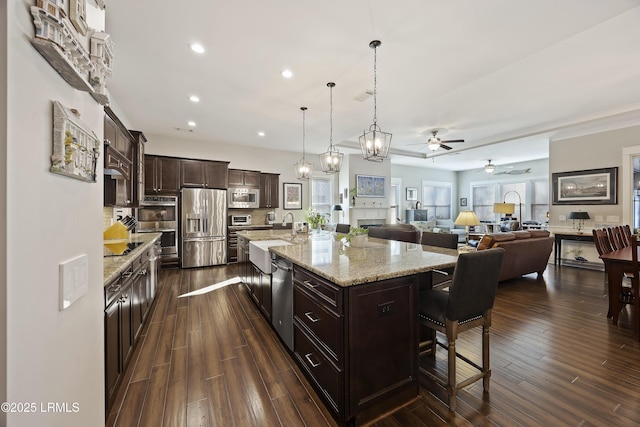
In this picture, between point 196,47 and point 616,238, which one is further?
point 616,238

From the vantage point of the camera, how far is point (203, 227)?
227 inches

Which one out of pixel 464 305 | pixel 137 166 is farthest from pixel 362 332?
pixel 137 166

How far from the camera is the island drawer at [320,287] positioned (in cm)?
154

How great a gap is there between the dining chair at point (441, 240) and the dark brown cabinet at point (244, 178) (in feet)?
15.9

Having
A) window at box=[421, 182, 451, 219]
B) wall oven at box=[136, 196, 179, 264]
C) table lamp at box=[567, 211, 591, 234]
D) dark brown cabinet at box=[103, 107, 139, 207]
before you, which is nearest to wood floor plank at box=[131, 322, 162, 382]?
dark brown cabinet at box=[103, 107, 139, 207]

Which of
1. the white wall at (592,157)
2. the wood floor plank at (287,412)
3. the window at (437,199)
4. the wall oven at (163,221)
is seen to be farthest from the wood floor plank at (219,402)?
the window at (437,199)

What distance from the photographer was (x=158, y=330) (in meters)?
2.83

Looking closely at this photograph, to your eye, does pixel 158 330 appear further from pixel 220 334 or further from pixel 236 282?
pixel 236 282

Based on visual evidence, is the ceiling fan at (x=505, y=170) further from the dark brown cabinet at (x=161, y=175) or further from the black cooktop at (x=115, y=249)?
the black cooktop at (x=115, y=249)

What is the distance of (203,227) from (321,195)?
359cm

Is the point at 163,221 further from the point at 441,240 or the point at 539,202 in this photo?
the point at 539,202

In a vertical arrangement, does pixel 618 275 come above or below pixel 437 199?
below

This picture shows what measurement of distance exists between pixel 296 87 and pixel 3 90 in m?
3.52

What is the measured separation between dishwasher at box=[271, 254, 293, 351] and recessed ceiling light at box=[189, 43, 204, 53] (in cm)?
232
